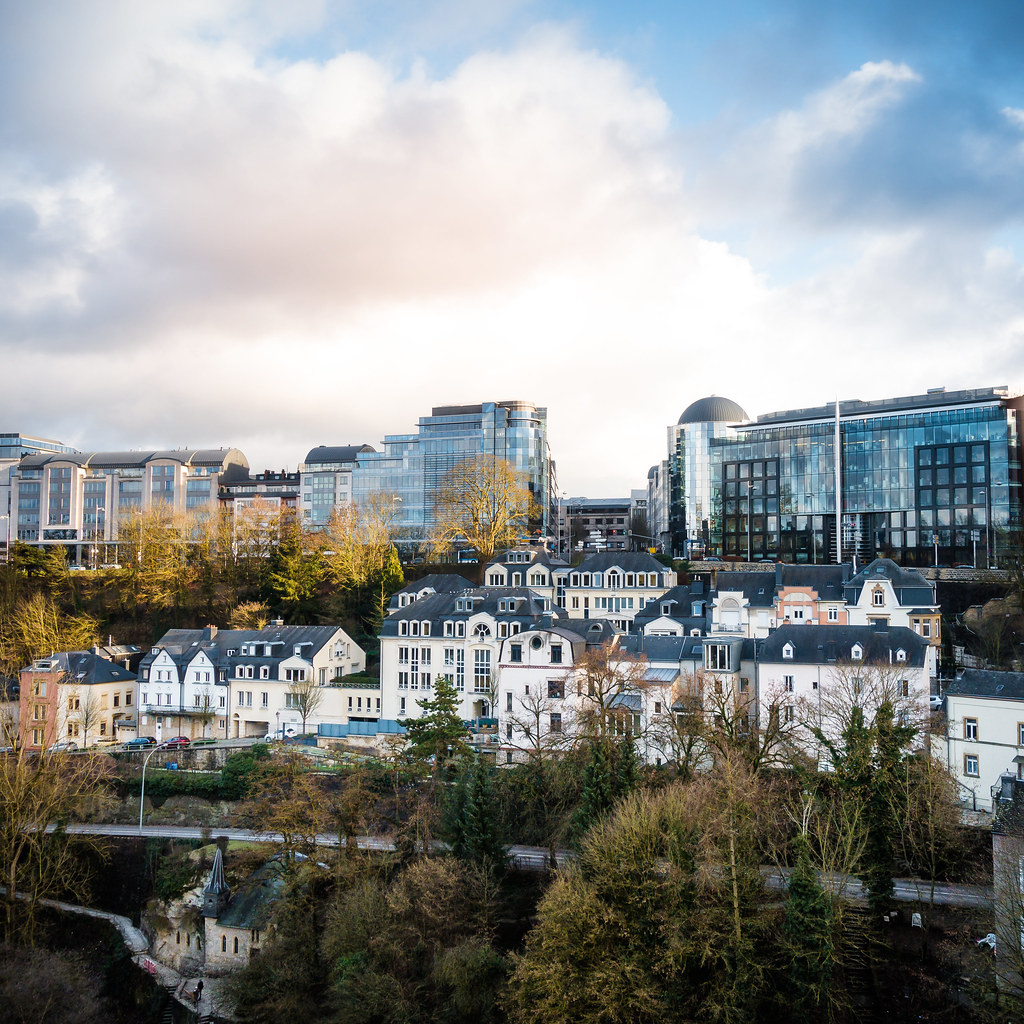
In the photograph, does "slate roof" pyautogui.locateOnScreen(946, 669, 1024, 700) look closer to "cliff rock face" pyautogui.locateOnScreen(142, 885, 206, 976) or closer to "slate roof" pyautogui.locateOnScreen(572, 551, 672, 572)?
"slate roof" pyautogui.locateOnScreen(572, 551, 672, 572)

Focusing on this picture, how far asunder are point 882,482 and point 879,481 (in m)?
0.30

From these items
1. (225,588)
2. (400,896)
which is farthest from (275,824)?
(225,588)

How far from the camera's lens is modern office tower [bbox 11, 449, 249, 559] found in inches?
4685

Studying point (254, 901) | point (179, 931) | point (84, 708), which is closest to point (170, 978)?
point (179, 931)

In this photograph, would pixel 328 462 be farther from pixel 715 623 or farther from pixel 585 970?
pixel 585 970

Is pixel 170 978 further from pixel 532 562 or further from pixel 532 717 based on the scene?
pixel 532 562

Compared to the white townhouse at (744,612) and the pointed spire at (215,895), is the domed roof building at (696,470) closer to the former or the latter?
the white townhouse at (744,612)

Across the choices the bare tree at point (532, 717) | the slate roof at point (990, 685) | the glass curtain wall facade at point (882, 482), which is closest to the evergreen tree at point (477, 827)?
the bare tree at point (532, 717)

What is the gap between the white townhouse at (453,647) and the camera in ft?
175

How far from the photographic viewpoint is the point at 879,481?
8406 centimetres

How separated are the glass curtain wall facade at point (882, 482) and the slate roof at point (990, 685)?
3823 cm

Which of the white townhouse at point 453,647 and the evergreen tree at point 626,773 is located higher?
the white townhouse at point 453,647

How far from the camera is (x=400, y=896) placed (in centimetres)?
3005

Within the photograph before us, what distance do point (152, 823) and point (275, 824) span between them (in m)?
17.7
